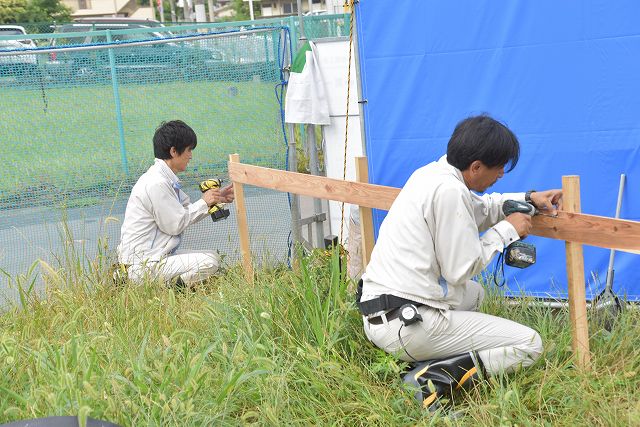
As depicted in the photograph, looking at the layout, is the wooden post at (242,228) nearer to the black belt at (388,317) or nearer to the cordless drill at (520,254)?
the black belt at (388,317)

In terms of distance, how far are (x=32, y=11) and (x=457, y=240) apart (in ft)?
105

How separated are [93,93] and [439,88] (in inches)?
166

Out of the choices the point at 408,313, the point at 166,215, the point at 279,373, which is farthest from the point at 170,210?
the point at 408,313

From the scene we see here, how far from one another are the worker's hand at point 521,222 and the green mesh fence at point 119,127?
8.71 feet

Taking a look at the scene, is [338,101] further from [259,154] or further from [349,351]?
[349,351]

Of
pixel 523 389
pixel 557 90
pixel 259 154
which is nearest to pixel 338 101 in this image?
pixel 259 154

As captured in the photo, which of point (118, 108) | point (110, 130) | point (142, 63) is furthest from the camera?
point (110, 130)

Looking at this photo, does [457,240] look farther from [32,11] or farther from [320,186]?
[32,11]

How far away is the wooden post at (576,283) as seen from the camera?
3777 millimetres

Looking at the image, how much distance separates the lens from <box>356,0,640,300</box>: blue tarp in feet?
15.4

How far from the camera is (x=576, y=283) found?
12.5 feet

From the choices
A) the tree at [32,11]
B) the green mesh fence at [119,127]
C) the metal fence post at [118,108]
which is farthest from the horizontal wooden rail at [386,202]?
the tree at [32,11]

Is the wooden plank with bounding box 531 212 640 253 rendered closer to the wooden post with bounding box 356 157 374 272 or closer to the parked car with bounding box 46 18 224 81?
the wooden post with bounding box 356 157 374 272

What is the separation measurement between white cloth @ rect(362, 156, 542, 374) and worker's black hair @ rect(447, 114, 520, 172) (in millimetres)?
92
